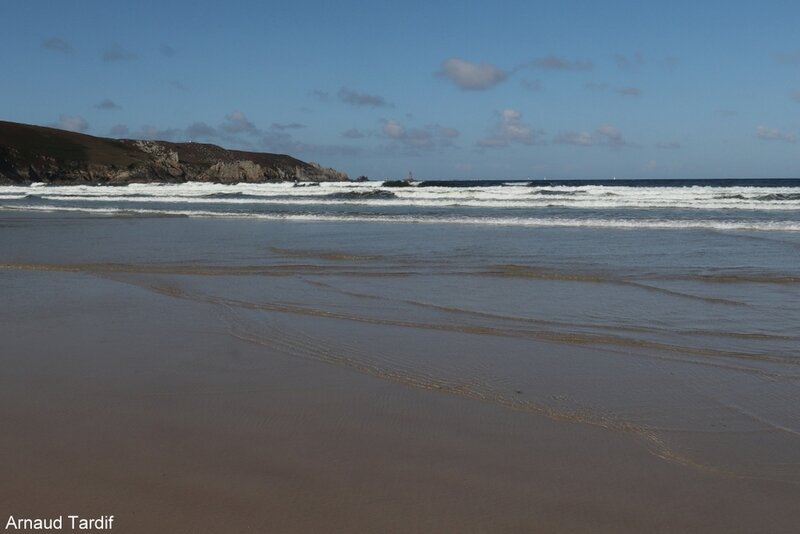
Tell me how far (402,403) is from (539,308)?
3740mm

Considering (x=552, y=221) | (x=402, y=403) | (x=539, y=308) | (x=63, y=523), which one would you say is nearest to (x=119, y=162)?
(x=552, y=221)

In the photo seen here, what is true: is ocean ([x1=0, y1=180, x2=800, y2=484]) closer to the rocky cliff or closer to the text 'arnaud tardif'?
the text 'arnaud tardif'

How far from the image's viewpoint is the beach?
313cm

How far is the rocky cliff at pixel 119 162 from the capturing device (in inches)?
2744

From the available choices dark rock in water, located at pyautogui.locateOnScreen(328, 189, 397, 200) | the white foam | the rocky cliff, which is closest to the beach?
the white foam

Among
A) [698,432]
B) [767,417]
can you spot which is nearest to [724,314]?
[767,417]

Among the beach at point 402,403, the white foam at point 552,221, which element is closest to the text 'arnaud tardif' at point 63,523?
the beach at point 402,403

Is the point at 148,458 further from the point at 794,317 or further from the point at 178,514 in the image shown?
the point at 794,317

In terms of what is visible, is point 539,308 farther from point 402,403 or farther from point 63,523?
point 63,523

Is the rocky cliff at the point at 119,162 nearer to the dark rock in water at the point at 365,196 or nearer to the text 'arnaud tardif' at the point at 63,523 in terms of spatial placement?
the dark rock in water at the point at 365,196

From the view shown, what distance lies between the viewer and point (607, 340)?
20.8ft

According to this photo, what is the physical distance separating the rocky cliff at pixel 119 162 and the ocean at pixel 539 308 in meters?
57.1

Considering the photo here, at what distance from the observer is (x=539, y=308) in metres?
7.93

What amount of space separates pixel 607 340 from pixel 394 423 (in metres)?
2.91
